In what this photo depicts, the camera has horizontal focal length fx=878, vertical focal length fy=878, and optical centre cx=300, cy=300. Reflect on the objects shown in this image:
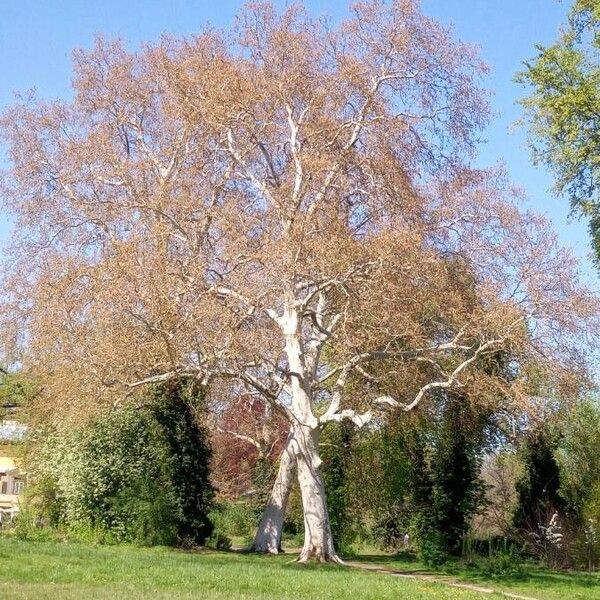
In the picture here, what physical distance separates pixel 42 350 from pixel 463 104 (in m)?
14.9

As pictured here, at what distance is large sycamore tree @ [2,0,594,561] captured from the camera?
2264cm

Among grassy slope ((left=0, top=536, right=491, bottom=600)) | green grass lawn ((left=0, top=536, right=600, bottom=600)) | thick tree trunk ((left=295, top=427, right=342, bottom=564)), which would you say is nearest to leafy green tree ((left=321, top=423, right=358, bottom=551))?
thick tree trunk ((left=295, top=427, right=342, bottom=564))

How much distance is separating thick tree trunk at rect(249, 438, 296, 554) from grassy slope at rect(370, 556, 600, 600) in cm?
343

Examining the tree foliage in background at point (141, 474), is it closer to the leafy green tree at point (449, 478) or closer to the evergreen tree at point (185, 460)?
the evergreen tree at point (185, 460)

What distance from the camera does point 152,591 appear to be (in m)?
13.5

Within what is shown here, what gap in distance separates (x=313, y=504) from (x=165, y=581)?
1012 cm

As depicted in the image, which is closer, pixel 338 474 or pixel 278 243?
pixel 278 243

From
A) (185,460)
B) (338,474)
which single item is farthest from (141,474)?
(338,474)

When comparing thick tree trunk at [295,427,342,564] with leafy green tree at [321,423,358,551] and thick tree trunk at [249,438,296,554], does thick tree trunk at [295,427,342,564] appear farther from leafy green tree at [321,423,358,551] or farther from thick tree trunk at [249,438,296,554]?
leafy green tree at [321,423,358,551]

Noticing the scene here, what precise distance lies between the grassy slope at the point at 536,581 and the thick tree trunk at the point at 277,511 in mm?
3427

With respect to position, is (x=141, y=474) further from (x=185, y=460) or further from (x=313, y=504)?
(x=313, y=504)

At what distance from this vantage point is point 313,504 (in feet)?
80.3

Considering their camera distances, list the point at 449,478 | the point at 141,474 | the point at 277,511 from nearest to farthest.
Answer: the point at 277,511, the point at 141,474, the point at 449,478

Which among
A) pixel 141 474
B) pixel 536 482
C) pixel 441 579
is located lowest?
pixel 441 579
